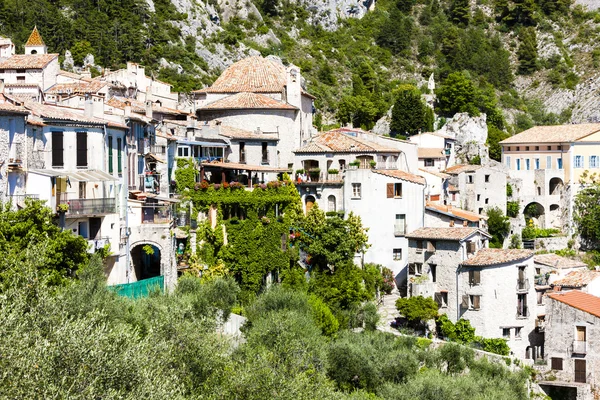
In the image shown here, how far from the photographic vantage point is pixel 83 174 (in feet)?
143

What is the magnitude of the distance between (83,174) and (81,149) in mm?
1525

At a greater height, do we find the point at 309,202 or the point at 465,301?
the point at 309,202

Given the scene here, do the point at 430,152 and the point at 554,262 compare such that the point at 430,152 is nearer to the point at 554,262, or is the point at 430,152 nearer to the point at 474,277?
the point at 554,262

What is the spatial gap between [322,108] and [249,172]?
6085 centimetres

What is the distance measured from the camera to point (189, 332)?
32.5 m

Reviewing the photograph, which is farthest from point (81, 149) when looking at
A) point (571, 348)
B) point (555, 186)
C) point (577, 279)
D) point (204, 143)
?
point (555, 186)

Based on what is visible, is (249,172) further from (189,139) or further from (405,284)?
(405,284)

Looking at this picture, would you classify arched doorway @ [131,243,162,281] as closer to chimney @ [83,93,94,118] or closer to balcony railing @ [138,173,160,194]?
balcony railing @ [138,173,160,194]

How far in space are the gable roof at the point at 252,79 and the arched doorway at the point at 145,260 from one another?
22055 mm

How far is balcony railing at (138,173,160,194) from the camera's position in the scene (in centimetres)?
5166

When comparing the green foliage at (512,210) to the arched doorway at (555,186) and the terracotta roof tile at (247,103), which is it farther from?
the terracotta roof tile at (247,103)

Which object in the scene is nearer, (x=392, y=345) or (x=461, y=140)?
(x=392, y=345)

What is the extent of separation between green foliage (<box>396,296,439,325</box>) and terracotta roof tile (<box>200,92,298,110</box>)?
17.0 metres

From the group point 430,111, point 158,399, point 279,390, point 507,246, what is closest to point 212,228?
point 279,390
